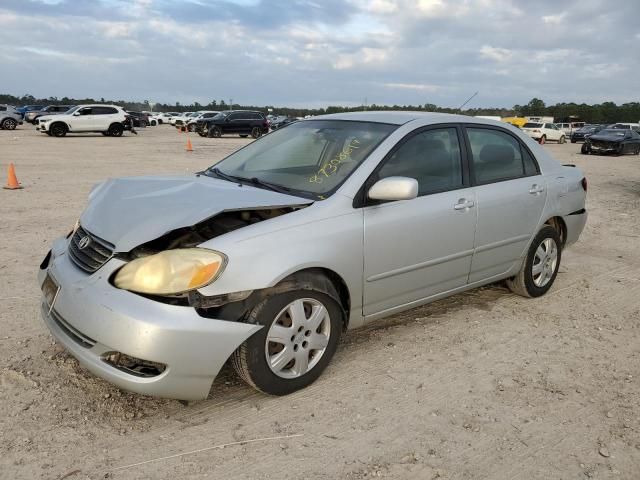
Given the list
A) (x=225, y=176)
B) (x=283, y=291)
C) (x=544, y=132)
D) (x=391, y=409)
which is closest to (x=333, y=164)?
(x=225, y=176)

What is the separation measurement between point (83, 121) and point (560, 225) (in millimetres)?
28582

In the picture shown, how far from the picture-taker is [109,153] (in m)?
19.9

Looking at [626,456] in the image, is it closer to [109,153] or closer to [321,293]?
[321,293]

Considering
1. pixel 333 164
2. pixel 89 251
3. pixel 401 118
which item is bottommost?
pixel 89 251

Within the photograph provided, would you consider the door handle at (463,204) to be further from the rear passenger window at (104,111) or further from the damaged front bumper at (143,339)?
the rear passenger window at (104,111)

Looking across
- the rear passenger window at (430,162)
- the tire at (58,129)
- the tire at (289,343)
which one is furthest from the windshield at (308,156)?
the tire at (58,129)

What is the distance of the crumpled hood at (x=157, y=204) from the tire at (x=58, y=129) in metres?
28.1

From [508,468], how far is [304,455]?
980 millimetres

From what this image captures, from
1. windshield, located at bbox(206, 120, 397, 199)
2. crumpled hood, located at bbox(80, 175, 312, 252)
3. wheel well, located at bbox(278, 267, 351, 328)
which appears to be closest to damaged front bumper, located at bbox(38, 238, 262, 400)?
crumpled hood, located at bbox(80, 175, 312, 252)

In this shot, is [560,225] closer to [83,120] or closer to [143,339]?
[143,339]

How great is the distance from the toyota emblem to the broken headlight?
0.47 metres

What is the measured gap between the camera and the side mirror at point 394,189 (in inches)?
132

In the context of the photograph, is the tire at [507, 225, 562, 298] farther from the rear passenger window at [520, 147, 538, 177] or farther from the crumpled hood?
the crumpled hood

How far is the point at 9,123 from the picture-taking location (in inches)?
1387
